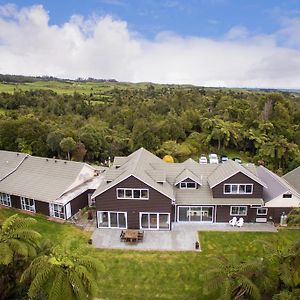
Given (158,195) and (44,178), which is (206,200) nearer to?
(158,195)

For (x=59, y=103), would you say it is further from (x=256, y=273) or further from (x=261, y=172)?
(x=256, y=273)

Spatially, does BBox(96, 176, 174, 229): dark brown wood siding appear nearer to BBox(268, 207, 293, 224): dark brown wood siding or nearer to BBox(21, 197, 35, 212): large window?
BBox(21, 197, 35, 212): large window

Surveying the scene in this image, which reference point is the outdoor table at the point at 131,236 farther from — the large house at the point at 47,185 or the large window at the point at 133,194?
the large house at the point at 47,185

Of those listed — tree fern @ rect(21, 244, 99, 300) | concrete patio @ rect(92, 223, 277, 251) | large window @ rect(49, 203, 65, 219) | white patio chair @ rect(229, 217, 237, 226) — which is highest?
tree fern @ rect(21, 244, 99, 300)

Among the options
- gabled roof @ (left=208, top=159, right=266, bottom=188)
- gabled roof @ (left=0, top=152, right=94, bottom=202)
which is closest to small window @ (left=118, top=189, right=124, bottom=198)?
gabled roof @ (left=0, top=152, right=94, bottom=202)

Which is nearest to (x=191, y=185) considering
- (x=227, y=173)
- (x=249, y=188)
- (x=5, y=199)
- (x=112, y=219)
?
(x=227, y=173)

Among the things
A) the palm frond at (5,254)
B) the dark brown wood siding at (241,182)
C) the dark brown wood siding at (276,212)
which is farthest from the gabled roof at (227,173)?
the palm frond at (5,254)

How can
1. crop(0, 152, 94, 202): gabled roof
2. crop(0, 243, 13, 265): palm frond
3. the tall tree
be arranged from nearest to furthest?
crop(0, 243, 13, 265): palm frond → crop(0, 152, 94, 202): gabled roof → the tall tree
